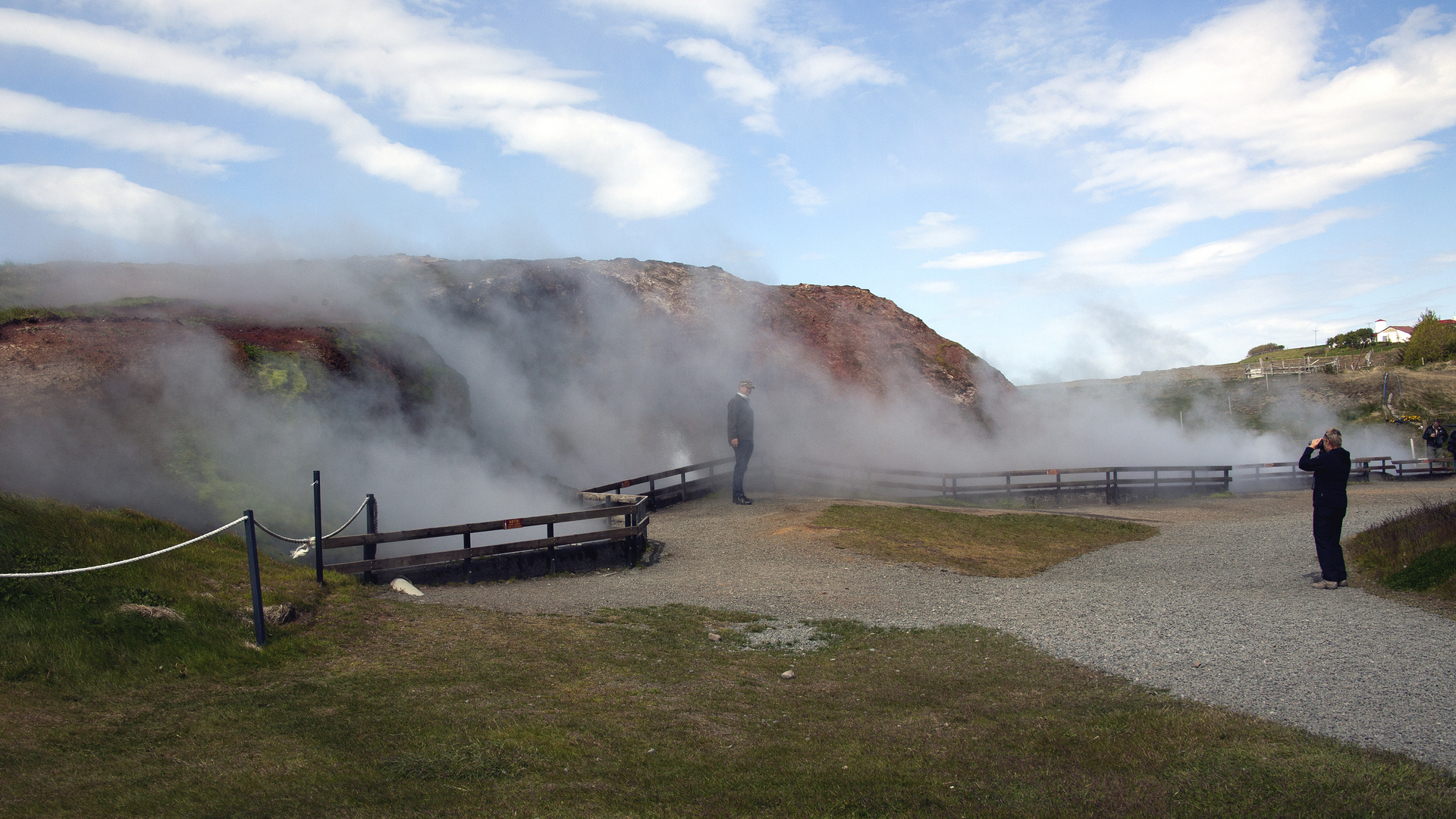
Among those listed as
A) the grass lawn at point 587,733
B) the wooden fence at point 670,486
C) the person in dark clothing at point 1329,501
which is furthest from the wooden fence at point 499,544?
the person in dark clothing at point 1329,501

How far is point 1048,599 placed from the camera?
984cm

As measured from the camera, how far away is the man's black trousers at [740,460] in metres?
17.2

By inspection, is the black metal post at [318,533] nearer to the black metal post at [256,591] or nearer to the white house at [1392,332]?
the black metal post at [256,591]

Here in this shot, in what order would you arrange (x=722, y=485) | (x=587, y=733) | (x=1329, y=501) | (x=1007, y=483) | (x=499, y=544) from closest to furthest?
(x=587, y=733) < (x=1329, y=501) < (x=499, y=544) < (x=722, y=485) < (x=1007, y=483)

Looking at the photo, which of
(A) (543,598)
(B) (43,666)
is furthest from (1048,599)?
(B) (43,666)

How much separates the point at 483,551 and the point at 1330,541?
10.6m

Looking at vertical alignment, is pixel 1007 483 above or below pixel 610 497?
below

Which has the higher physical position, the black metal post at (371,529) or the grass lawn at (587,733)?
the black metal post at (371,529)

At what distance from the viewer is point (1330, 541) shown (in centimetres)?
995

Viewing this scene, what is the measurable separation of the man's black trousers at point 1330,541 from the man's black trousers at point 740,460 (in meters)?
9.74

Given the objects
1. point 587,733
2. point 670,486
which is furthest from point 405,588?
point 670,486

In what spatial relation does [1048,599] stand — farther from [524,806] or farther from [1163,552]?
[524,806]

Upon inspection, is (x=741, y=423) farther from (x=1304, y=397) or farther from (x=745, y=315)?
(x=1304, y=397)

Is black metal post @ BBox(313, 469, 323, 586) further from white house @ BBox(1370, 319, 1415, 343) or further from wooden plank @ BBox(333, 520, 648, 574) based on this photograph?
white house @ BBox(1370, 319, 1415, 343)
